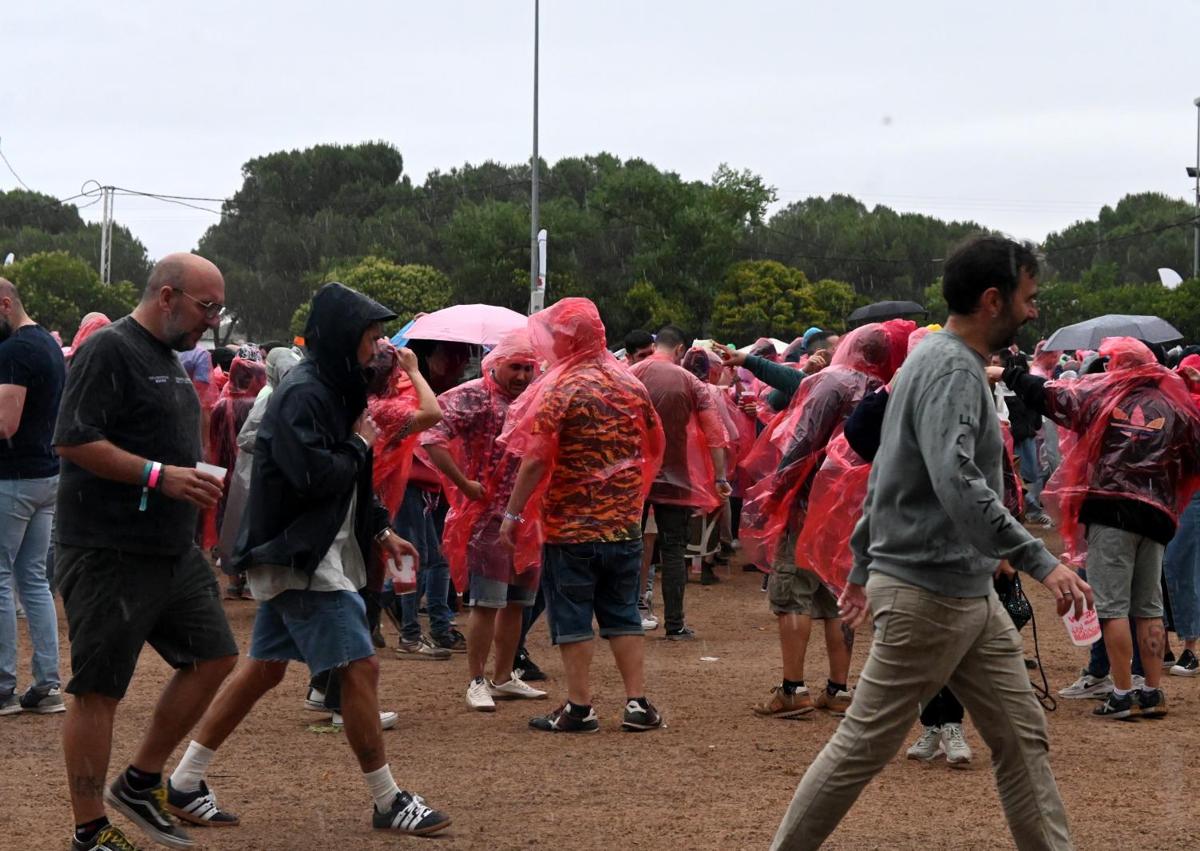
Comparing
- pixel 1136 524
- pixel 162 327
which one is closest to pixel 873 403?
pixel 162 327

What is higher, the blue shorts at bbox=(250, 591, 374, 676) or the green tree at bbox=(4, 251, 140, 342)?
the green tree at bbox=(4, 251, 140, 342)

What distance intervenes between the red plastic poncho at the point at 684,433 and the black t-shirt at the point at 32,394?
3.88m

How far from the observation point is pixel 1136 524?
757 centimetres

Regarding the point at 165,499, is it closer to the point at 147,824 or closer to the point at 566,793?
the point at 147,824

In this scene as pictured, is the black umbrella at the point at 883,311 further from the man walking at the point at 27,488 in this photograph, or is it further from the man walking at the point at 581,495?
the man walking at the point at 27,488

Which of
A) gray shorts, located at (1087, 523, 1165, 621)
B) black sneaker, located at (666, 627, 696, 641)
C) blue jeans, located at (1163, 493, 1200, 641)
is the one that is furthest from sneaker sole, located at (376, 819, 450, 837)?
blue jeans, located at (1163, 493, 1200, 641)

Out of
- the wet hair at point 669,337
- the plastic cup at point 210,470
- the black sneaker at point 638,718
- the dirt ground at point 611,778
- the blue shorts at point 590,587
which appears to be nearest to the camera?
the plastic cup at point 210,470

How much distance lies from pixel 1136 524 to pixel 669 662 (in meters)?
3.07

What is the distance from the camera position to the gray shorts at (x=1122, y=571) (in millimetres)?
7590

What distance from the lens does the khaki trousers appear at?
165 inches

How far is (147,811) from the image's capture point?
5125mm

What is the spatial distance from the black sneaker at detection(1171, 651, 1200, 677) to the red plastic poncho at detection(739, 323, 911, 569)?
9.68 ft

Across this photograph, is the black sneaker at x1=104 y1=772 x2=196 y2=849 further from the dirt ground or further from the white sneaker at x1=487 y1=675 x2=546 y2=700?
the white sneaker at x1=487 y1=675 x2=546 y2=700

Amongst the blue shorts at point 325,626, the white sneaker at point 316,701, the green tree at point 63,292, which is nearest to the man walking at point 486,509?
the white sneaker at point 316,701
